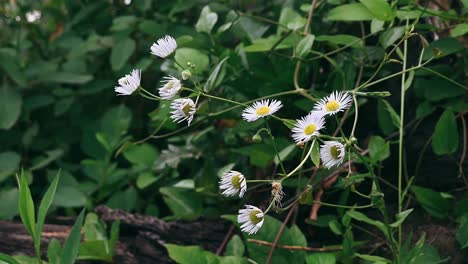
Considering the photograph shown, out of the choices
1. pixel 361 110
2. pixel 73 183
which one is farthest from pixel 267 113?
pixel 73 183

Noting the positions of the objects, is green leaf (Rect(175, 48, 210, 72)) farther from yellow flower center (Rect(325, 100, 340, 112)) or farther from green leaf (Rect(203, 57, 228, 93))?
yellow flower center (Rect(325, 100, 340, 112))

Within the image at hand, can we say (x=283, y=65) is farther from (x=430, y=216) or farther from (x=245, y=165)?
(x=430, y=216)

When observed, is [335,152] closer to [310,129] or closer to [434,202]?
[310,129]

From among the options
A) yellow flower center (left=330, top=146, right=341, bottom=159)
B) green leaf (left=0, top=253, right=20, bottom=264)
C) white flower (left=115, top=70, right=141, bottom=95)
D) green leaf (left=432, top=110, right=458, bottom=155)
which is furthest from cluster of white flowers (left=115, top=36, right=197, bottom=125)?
green leaf (left=432, top=110, right=458, bottom=155)

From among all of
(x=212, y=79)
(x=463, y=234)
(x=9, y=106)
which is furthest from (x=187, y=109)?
(x=9, y=106)

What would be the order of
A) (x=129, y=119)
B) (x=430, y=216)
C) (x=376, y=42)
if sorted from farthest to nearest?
(x=129, y=119) < (x=376, y=42) < (x=430, y=216)
